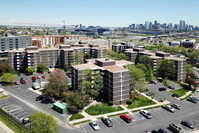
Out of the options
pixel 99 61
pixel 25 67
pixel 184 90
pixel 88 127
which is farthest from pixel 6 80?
pixel 184 90

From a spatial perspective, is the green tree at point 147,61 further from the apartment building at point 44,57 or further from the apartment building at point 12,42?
the apartment building at point 12,42

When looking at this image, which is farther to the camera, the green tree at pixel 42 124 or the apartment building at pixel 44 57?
the apartment building at pixel 44 57

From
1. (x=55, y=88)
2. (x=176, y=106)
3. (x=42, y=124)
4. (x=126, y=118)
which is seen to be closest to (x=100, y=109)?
(x=126, y=118)

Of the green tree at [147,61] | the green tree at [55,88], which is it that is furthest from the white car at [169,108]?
the green tree at [147,61]

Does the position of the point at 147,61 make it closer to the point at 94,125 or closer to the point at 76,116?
the point at 76,116

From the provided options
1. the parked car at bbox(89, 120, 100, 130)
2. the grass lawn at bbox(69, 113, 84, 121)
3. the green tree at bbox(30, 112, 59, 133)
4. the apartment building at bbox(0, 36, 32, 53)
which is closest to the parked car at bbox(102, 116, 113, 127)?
the parked car at bbox(89, 120, 100, 130)

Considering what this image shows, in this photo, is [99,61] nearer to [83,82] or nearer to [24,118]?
[83,82]

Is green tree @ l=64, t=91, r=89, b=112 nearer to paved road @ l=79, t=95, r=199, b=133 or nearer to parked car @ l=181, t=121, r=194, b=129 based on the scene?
paved road @ l=79, t=95, r=199, b=133
